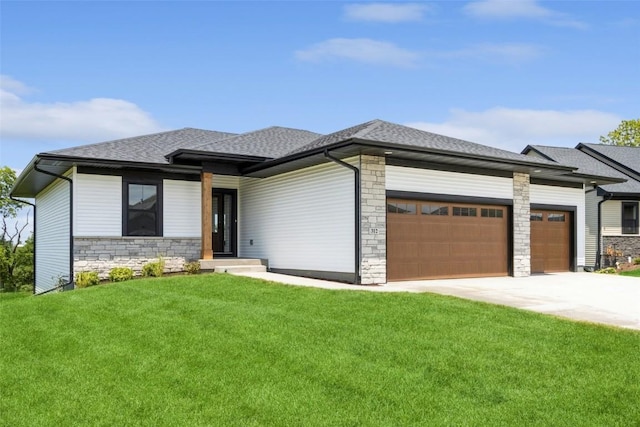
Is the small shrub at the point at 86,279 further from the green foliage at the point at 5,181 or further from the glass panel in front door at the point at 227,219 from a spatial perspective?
the green foliage at the point at 5,181

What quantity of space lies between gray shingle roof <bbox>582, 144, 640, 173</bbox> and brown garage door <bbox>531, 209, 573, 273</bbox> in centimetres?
1088

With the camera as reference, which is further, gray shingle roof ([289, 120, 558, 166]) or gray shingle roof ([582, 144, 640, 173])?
gray shingle roof ([582, 144, 640, 173])

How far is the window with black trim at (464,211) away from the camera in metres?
15.1

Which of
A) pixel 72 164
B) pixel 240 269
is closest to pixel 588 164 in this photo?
pixel 240 269

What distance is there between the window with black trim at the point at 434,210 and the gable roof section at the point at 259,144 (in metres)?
4.49

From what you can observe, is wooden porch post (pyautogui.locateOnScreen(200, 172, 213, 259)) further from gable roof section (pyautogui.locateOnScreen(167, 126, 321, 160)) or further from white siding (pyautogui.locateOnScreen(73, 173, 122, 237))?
white siding (pyautogui.locateOnScreen(73, 173, 122, 237))

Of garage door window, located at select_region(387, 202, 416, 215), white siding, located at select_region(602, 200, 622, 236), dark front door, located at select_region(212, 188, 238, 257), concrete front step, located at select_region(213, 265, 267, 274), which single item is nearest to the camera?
garage door window, located at select_region(387, 202, 416, 215)

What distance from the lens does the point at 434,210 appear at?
14.6 m

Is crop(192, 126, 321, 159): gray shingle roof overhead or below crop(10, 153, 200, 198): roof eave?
overhead

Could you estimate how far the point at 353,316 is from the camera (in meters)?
8.42

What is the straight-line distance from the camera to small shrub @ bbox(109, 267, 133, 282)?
14.4m

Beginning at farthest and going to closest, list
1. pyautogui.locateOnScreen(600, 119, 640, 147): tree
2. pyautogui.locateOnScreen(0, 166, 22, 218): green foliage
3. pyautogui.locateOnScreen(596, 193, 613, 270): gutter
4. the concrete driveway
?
pyautogui.locateOnScreen(600, 119, 640, 147): tree
pyautogui.locateOnScreen(0, 166, 22, 218): green foliage
pyautogui.locateOnScreen(596, 193, 613, 270): gutter
the concrete driveway

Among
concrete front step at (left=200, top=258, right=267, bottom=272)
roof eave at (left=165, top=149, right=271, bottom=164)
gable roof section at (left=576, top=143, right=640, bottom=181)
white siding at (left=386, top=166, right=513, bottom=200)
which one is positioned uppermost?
gable roof section at (left=576, top=143, right=640, bottom=181)

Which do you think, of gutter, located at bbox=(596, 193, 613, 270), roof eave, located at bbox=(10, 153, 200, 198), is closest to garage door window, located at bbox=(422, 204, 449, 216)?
roof eave, located at bbox=(10, 153, 200, 198)
